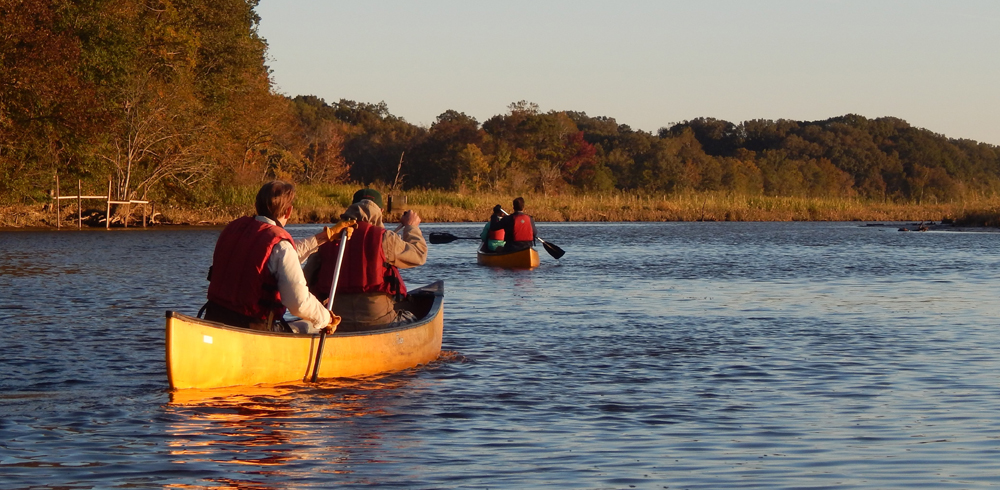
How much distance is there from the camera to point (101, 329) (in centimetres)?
1158

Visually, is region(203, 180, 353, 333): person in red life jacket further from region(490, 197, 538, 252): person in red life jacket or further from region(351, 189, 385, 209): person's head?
region(490, 197, 538, 252): person in red life jacket

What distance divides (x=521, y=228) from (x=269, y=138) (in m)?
29.2

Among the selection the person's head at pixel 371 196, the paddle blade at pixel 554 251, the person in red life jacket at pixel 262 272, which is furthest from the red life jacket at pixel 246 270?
the paddle blade at pixel 554 251

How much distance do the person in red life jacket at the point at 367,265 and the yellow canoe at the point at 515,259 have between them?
1284 centimetres

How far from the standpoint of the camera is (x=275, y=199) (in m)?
7.07

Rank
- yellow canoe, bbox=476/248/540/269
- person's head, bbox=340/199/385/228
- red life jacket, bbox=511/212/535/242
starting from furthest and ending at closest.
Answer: red life jacket, bbox=511/212/535/242, yellow canoe, bbox=476/248/540/269, person's head, bbox=340/199/385/228

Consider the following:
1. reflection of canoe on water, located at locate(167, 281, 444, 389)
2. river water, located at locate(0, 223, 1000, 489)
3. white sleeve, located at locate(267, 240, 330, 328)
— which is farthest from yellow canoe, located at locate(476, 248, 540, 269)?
white sleeve, located at locate(267, 240, 330, 328)

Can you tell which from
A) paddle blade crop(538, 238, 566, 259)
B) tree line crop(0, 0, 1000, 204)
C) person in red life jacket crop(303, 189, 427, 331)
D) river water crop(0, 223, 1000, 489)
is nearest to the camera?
river water crop(0, 223, 1000, 489)

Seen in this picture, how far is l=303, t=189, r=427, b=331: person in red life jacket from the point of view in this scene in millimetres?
8617

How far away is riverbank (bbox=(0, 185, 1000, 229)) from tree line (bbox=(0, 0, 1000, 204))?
0.96 m

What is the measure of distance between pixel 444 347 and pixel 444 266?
1249 centimetres

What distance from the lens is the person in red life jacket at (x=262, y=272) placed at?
705 cm

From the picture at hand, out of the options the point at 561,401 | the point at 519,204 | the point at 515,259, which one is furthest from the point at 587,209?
the point at 561,401

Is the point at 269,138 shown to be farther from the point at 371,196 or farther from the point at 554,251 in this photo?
the point at 371,196
